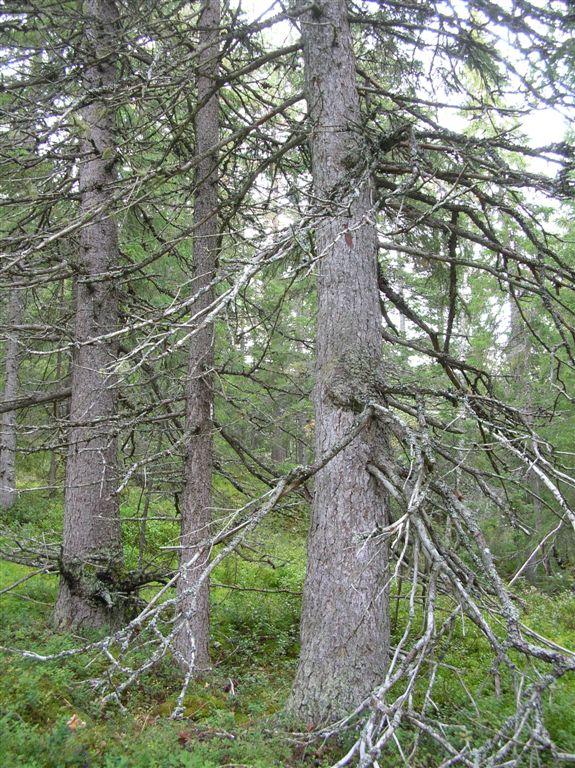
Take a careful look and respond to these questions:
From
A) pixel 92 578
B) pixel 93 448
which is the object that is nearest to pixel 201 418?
pixel 93 448

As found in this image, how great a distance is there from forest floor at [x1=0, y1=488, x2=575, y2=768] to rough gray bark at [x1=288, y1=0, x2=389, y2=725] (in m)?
0.47

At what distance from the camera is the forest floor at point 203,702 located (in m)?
3.28

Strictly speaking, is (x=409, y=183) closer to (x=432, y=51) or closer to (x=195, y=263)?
(x=432, y=51)

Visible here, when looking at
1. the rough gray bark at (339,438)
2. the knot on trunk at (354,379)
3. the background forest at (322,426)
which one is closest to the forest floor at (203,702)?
the background forest at (322,426)

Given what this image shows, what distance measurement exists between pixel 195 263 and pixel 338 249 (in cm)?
252

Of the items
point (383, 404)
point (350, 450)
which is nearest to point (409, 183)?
point (383, 404)

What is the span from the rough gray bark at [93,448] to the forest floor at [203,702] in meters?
0.56

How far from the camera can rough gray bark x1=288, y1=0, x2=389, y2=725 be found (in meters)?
3.78

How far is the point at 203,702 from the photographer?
202 inches

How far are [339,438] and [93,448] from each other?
3272 millimetres

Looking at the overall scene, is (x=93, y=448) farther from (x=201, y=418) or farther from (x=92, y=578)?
(x=92, y=578)

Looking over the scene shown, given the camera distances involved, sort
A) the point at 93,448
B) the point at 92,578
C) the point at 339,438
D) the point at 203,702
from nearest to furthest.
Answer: the point at 339,438 < the point at 203,702 < the point at 93,448 < the point at 92,578

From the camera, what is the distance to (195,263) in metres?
6.46

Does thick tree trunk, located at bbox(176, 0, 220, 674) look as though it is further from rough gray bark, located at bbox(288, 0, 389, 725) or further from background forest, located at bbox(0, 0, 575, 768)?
rough gray bark, located at bbox(288, 0, 389, 725)
